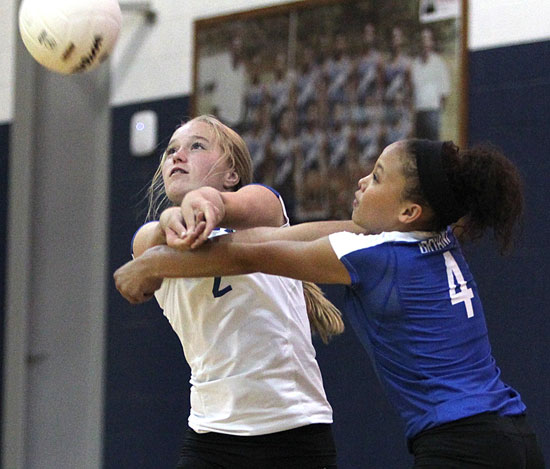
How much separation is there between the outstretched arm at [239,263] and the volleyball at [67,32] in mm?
1197

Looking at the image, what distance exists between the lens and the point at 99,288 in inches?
217

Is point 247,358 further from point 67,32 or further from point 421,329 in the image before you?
point 67,32

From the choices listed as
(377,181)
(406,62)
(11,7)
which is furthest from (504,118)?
(11,7)

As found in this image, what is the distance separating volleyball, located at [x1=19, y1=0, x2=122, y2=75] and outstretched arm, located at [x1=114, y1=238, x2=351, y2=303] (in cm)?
120

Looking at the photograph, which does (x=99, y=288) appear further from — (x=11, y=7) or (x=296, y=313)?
(x=296, y=313)

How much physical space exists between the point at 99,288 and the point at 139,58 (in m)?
1.39

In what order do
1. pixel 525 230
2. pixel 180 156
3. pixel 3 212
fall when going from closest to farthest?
pixel 180 156 < pixel 525 230 < pixel 3 212

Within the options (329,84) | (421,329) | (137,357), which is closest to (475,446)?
(421,329)

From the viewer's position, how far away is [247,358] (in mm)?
2381

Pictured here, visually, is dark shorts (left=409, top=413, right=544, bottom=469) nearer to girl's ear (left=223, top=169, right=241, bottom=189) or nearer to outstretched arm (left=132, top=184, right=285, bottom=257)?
outstretched arm (left=132, top=184, right=285, bottom=257)

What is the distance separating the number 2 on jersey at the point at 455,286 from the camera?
78.4 inches

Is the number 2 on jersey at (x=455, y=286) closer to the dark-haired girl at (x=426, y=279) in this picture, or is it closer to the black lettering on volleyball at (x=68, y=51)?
the dark-haired girl at (x=426, y=279)

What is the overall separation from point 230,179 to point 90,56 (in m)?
0.96

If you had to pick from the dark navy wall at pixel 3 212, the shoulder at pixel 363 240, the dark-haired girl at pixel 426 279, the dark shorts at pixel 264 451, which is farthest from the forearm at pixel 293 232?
the dark navy wall at pixel 3 212
